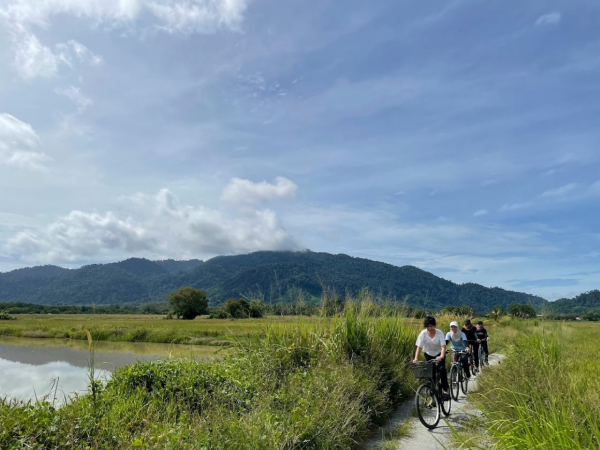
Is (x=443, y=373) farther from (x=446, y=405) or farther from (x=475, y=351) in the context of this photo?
(x=475, y=351)

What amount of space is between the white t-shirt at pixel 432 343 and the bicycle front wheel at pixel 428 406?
0.78 metres

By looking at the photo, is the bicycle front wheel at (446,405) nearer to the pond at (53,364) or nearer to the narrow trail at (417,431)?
the narrow trail at (417,431)

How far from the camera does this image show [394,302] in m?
12.8

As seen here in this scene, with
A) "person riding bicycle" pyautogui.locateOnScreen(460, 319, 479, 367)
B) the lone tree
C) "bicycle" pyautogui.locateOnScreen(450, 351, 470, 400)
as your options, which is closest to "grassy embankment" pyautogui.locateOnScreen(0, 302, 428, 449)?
"bicycle" pyautogui.locateOnScreen(450, 351, 470, 400)

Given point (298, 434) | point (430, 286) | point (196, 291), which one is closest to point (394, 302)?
point (298, 434)

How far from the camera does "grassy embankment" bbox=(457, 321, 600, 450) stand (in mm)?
3244

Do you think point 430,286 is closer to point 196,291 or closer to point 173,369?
point 196,291

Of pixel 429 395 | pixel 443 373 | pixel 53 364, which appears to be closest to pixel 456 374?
pixel 443 373

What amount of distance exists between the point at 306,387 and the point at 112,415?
279cm

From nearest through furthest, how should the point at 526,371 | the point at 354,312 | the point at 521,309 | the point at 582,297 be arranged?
the point at 526,371, the point at 354,312, the point at 521,309, the point at 582,297

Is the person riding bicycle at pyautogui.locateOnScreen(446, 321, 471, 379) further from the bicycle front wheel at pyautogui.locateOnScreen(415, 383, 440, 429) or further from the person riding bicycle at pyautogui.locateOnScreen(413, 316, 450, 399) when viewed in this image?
the bicycle front wheel at pyautogui.locateOnScreen(415, 383, 440, 429)

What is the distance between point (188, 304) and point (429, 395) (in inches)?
2492

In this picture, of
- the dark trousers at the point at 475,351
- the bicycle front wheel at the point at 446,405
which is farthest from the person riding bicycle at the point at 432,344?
the dark trousers at the point at 475,351

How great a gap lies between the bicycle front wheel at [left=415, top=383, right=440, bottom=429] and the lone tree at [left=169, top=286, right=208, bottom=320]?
63252 millimetres
